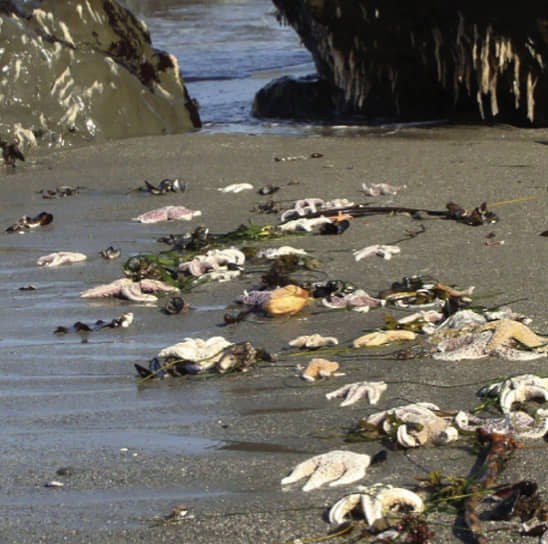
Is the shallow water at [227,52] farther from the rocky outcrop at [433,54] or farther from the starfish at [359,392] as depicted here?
the starfish at [359,392]

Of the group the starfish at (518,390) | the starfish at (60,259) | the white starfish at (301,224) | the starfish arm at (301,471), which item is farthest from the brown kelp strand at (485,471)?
the starfish at (60,259)

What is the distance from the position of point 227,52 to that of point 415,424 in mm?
16609

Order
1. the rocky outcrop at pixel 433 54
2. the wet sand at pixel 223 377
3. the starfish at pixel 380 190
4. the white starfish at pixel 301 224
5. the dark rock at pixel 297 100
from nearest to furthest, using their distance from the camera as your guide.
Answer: the wet sand at pixel 223 377
the white starfish at pixel 301 224
the starfish at pixel 380 190
the rocky outcrop at pixel 433 54
the dark rock at pixel 297 100

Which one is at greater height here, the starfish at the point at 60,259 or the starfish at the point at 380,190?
the starfish at the point at 60,259

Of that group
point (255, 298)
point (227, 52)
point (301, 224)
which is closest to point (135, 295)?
point (255, 298)

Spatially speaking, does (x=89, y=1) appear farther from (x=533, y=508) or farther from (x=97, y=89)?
(x=533, y=508)

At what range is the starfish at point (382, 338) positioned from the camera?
4113 millimetres

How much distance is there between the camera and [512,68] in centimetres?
906

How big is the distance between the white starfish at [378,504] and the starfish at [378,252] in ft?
9.37

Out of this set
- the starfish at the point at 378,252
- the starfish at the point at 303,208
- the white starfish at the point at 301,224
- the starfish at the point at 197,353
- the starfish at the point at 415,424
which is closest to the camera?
the starfish at the point at 415,424

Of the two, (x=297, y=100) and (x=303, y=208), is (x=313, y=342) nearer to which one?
(x=303, y=208)

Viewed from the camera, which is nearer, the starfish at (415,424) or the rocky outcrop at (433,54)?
the starfish at (415,424)

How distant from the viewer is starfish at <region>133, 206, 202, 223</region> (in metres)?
6.92

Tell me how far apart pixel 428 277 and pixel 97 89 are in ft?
19.7
